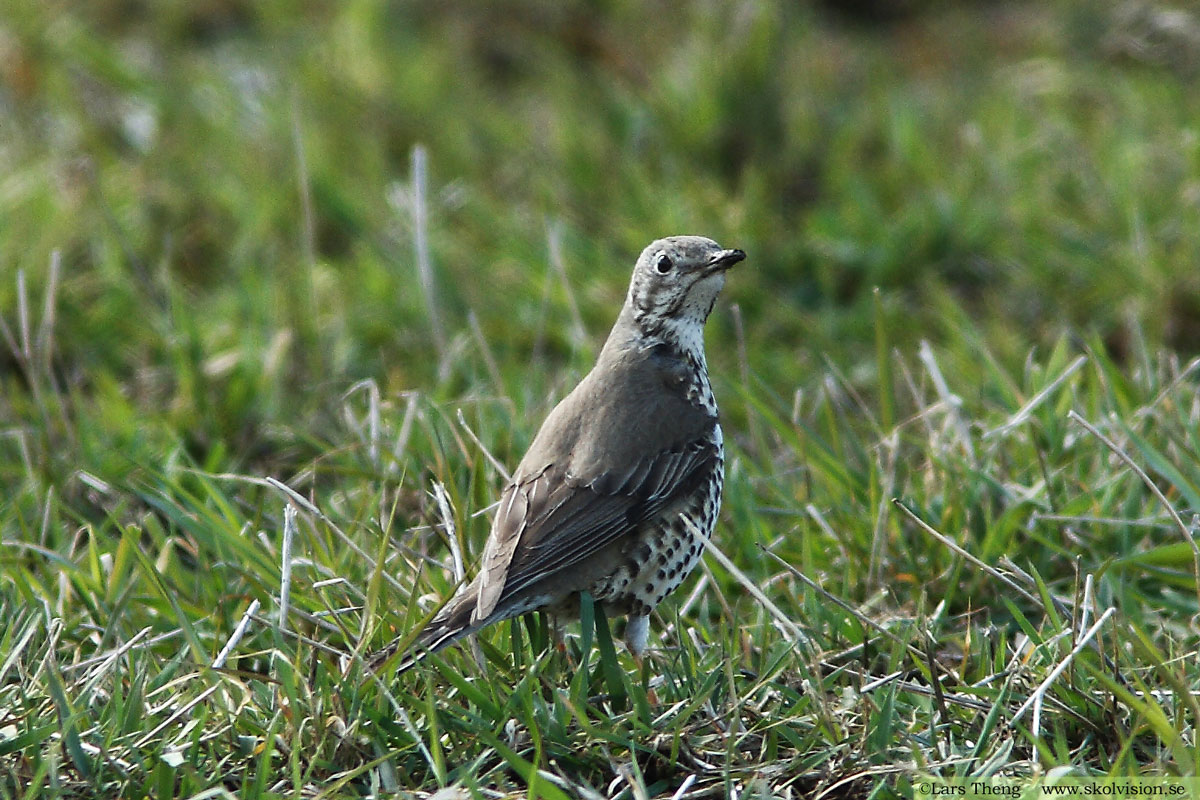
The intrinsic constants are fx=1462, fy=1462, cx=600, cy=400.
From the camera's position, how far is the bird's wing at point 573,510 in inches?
137

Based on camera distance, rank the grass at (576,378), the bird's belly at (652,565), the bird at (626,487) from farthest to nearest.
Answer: the bird's belly at (652,565)
the bird at (626,487)
the grass at (576,378)

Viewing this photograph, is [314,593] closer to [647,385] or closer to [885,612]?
[647,385]

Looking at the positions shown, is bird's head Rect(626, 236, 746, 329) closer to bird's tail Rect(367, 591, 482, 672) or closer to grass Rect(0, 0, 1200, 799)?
grass Rect(0, 0, 1200, 799)

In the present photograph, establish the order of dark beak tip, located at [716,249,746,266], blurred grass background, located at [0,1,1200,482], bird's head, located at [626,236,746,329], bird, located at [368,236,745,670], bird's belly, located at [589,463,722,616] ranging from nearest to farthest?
bird, located at [368,236,745,670], bird's belly, located at [589,463,722,616], dark beak tip, located at [716,249,746,266], bird's head, located at [626,236,746,329], blurred grass background, located at [0,1,1200,482]

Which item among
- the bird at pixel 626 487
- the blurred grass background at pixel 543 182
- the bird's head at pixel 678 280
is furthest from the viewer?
the blurred grass background at pixel 543 182

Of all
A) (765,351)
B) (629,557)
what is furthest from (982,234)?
(629,557)

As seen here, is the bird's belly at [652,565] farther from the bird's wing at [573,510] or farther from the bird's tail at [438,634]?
the bird's tail at [438,634]

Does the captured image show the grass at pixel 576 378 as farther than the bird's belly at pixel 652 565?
No

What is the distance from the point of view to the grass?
319 centimetres

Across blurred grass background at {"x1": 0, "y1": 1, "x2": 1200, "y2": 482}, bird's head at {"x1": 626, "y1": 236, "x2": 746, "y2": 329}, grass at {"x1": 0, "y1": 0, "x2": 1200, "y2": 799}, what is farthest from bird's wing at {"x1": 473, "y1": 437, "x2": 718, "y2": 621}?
blurred grass background at {"x1": 0, "y1": 1, "x2": 1200, "y2": 482}

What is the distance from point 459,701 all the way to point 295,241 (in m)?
3.83

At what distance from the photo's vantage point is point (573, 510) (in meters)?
3.63

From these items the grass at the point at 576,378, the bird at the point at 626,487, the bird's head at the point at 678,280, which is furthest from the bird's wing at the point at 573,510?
the bird's head at the point at 678,280

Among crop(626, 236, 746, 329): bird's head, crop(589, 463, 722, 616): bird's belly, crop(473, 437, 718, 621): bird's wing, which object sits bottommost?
crop(589, 463, 722, 616): bird's belly
